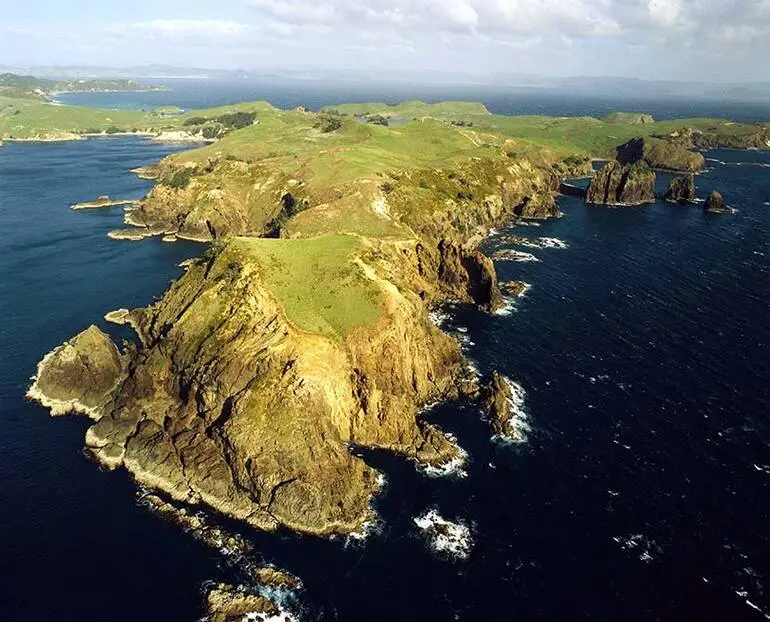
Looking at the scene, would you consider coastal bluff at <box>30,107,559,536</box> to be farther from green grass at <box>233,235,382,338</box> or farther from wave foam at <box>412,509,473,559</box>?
wave foam at <box>412,509,473,559</box>

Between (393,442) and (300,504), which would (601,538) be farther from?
(300,504)

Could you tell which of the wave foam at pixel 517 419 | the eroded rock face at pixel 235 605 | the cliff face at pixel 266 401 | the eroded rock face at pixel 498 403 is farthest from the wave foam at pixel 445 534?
the eroded rock face at pixel 498 403

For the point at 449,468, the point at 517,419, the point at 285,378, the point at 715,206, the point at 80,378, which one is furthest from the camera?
the point at 715,206

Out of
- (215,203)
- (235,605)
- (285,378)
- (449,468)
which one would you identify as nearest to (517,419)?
(449,468)

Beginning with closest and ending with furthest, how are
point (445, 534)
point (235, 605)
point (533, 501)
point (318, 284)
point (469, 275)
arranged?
1. point (235, 605)
2. point (445, 534)
3. point (533, 501)
4. point (318, 284)
5. point (469, 275)

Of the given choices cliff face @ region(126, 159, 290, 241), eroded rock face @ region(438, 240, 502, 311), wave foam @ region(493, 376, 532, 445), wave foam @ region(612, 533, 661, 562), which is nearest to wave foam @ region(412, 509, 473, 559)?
wave foam @ region(612, 533, 661, 562)

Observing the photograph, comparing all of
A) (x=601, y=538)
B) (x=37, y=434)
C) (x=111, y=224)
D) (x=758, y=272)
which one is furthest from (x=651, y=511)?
(x=111, y=224)

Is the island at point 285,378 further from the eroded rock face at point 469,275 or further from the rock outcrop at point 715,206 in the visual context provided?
the rock outcrop at point 715,206

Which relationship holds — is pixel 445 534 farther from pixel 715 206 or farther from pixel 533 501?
pixel 715 206
